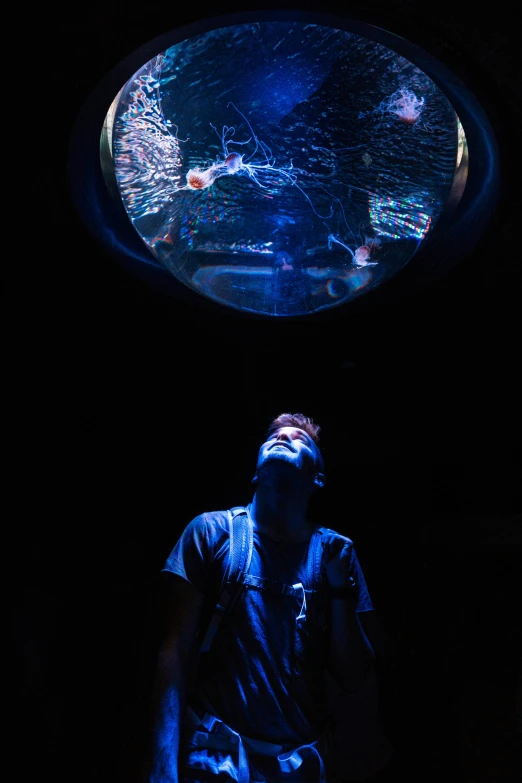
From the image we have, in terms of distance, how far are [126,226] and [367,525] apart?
5.50 feet

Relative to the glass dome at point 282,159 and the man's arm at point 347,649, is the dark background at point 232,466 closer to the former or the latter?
the glass dome at point 282,159

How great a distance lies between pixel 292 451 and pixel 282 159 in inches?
42.0

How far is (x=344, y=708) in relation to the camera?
2.08 metres

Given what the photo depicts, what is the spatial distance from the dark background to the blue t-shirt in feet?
1.91

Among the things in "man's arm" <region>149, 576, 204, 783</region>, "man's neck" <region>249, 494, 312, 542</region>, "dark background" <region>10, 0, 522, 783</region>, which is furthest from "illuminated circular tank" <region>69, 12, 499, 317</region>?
"man's arm" <region>149, 576, 204, 783</region>

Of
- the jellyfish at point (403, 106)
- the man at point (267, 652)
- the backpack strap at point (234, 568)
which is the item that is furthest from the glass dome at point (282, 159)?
the backpack strap at point (234, 568)

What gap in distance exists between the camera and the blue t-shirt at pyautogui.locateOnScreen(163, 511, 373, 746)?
1897 millimetres

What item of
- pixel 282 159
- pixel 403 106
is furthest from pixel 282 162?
pixel 403 106

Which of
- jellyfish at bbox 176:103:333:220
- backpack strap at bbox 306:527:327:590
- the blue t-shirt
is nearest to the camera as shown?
jellyfish at bbox 176:103:333:220

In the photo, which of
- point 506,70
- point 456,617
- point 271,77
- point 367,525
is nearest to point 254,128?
point 271,77

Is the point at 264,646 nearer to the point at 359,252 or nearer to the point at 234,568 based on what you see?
the point at 234,568

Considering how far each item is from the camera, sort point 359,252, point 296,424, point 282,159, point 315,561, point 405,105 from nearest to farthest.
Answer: point 405,105, point 282,159, point 359,252, point 315,561, point 296,424

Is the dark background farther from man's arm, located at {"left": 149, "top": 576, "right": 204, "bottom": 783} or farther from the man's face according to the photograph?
man's arm, located at {"left": 149, "top": 576, "right": 204, "bottom": 783}

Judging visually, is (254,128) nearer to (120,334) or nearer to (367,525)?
A: (120,334)
